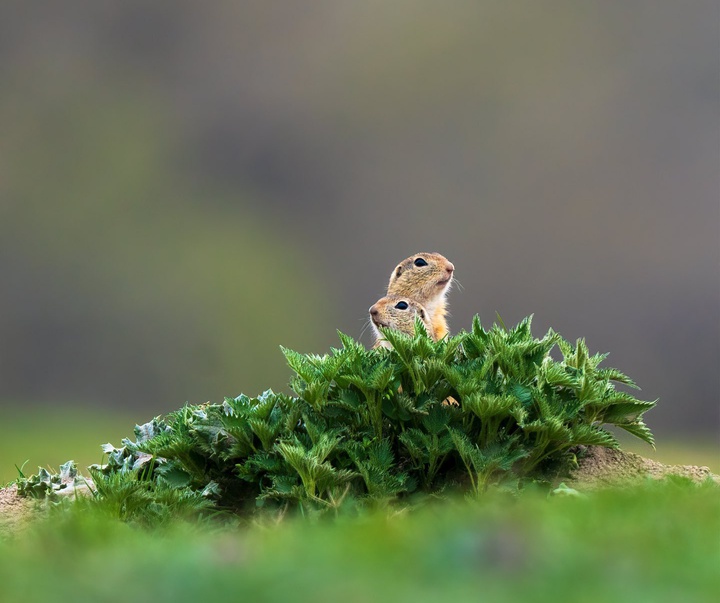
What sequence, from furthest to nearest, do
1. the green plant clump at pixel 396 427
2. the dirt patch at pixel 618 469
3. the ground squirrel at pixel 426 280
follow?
the ground squirrel at pixel 426 280, the dirt patch at pixel 618 469, the green plant clump at pixel 396 427

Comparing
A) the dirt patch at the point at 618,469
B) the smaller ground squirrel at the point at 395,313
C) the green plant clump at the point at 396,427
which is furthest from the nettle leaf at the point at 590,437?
the smaller ground squirrel at the point at 395,313

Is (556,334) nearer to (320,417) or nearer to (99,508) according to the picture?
(320,417)

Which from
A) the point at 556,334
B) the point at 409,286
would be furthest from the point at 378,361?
the point at 409,286

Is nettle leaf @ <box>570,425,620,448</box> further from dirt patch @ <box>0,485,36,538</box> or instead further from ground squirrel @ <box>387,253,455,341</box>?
dirt patch @ <box>0,485,36,538</box>

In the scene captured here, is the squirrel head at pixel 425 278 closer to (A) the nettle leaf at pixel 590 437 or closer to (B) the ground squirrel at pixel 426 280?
(B) the ground squirrel at pixel 426 280

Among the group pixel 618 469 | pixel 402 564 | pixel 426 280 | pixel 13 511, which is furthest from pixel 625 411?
pixel 13 511

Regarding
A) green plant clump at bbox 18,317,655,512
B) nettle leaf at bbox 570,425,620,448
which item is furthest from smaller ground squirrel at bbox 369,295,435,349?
nettle leaf at bbox 570,425,620,448
